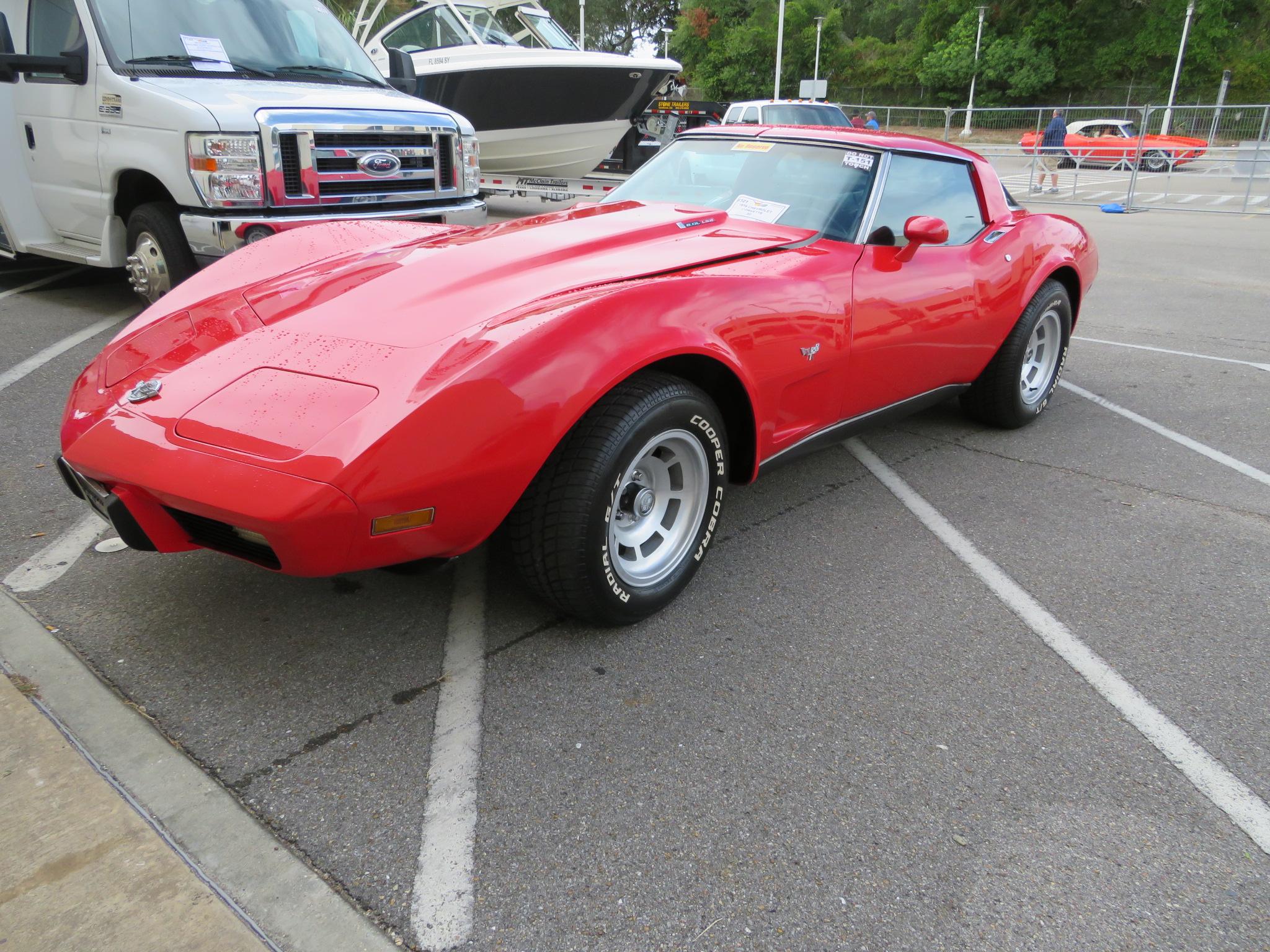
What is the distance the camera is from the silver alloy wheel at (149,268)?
5.40m

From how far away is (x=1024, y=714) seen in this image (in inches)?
93.4

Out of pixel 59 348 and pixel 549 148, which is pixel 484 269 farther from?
pixel 549 148

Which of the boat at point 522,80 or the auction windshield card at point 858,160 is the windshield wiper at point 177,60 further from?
the boat at point 522,80

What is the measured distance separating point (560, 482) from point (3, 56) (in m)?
5.49

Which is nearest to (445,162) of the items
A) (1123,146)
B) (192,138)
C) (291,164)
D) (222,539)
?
(291,164)

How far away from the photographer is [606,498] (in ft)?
7.75

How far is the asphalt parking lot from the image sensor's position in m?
1.78

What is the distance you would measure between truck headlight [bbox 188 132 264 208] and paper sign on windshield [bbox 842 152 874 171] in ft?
11.2

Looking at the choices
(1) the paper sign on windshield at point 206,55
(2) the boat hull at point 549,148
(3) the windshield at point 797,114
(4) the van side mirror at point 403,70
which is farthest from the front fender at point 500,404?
(3) the windshield at point 797,114

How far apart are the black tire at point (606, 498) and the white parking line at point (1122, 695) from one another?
3.69 ft

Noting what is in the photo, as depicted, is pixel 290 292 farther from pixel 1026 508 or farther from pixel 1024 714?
pixel 1026 508

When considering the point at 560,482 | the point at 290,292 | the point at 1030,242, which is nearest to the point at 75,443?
the point at 290,292

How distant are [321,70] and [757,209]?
4.29m

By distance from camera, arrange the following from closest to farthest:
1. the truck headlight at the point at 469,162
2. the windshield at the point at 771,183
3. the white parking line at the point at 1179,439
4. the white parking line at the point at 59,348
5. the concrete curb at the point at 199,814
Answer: the concrete curb at the point at 199,814
the windshield at the point at 771,183
the white parking line at the point at 1179,439
the white parking line at the point at 59,348
the truck headlight at the point at 469,162
